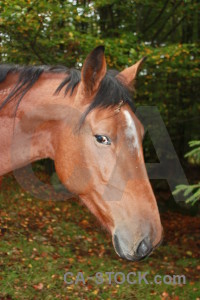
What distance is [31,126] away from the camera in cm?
264

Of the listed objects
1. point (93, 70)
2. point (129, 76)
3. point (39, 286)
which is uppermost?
point (93, 70)

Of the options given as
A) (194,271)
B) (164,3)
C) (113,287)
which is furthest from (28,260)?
(164,3)

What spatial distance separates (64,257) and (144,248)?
11.4ft

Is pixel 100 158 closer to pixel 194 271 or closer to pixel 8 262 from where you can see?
pixel 8 262

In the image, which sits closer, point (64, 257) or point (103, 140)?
point (103, 140)

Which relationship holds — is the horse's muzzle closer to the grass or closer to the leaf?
the grass

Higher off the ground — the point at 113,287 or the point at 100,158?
the point at 100,158

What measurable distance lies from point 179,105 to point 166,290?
7.35 m

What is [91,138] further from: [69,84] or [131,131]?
[69,84]

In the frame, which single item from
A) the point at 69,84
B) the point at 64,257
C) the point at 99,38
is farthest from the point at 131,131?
the point at 99,38

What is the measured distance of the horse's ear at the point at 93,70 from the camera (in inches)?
92.2

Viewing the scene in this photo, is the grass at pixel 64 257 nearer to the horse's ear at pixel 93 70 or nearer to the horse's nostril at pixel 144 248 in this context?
the horse's nostril at pixel 144 248

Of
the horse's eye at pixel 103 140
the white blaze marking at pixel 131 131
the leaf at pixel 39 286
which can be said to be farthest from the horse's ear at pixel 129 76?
the leaf at pixel 39 286

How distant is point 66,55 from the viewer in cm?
628
